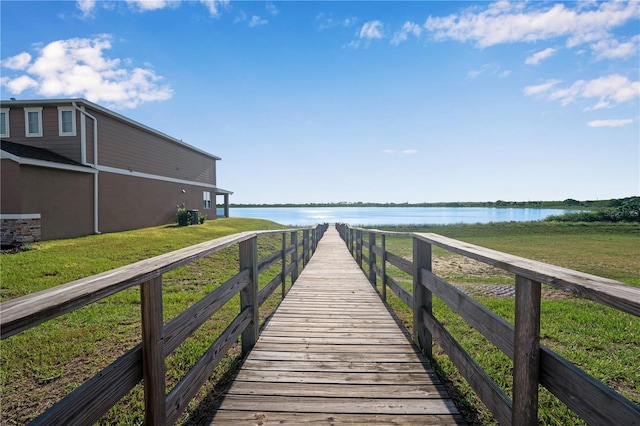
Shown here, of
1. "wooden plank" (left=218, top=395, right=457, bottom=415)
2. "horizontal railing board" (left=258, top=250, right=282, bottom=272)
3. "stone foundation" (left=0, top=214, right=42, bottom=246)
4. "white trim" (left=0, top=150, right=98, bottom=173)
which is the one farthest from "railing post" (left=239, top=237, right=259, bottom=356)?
"white trim" (left=0, top=150, right=98, bottom=173)

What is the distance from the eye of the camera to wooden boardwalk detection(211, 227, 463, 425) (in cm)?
206

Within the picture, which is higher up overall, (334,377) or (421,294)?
(421,294)

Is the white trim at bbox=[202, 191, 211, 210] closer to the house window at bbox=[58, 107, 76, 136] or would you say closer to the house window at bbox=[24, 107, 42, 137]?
the house window at bbox=[58, 107, 76, 136]

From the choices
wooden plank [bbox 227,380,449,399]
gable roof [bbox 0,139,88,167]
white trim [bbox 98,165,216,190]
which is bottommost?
wooden plank [bbox 227,380,449,399]

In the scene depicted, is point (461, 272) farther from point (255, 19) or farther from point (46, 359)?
point (255, 19)

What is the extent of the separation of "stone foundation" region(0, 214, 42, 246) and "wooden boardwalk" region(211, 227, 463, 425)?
1228 cm

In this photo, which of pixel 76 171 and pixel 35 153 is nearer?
pixel 35 153

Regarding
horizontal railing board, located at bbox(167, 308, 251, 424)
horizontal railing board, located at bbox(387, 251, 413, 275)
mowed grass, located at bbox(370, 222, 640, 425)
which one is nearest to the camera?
horizontal railing board, located at bbox(167, 308, 251, 424)

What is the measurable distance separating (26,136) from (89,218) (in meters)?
4.96

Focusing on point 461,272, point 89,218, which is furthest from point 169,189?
point 461,272

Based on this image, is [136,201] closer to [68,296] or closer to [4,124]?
[4,124]

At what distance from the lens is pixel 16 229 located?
11.0 m

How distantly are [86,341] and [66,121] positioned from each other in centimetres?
1430

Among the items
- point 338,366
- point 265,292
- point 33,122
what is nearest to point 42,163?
point 33,122
